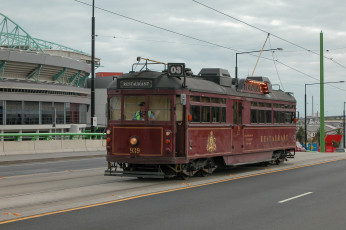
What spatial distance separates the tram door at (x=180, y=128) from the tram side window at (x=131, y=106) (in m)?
1.08

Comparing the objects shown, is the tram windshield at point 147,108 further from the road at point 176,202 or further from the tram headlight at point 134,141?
the road at point 176,202

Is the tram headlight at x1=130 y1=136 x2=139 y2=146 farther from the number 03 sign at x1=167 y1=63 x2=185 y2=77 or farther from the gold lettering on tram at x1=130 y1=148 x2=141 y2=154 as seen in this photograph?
the number 03 sign at x1=167 y1=63 x2=185 y2=77

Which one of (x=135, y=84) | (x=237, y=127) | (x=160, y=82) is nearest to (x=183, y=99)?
(x=160, y=82)

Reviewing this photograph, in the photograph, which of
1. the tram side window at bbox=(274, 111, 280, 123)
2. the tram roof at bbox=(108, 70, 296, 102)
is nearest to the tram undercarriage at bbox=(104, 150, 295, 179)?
the tram roof at bbox=(108, 70, 296, 102)

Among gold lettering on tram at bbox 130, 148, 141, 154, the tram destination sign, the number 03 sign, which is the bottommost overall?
gold lettering on tram at bbox 130, 148, 141, 154

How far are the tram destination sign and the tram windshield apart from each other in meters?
0.29

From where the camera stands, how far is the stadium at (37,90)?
75.5 m

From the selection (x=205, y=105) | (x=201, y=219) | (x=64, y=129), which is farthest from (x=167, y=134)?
(x=64, y=129)

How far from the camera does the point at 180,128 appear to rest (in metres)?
14.7

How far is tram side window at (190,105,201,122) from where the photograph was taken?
49.4 ft

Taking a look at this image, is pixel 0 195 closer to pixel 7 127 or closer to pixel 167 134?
pixel 167 134

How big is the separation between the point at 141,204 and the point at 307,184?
6054mm

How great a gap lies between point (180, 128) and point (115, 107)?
2.05 m

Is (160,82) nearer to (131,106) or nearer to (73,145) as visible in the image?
(131,106)
